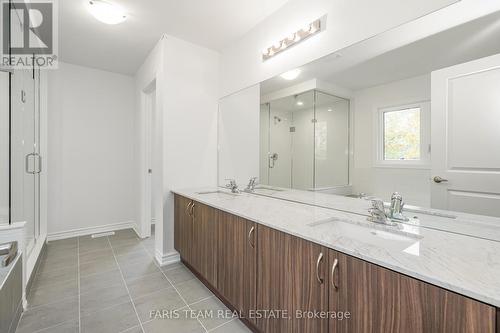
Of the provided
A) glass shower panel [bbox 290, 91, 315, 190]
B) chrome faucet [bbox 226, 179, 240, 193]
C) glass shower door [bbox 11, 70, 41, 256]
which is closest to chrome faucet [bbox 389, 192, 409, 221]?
glass shower panel [bbox 290, 91, 315, 190]

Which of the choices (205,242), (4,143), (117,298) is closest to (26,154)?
(4,143)

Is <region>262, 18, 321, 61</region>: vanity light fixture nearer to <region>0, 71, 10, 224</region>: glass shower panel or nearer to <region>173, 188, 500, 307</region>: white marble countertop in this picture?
<region>173, 188, 500, 307</region>: white marble countertop

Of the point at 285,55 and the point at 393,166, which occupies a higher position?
the point at 285,55

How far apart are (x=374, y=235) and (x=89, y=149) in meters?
3.95

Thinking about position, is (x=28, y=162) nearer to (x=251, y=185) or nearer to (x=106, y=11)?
(x=106, y=11)

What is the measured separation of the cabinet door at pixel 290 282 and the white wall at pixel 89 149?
320 centimetres

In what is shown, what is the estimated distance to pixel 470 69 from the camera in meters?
1.14

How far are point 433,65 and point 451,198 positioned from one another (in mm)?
717

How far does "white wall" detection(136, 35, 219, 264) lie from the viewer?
2553mm

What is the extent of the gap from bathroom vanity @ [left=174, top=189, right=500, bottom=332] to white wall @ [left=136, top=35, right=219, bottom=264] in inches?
34.9

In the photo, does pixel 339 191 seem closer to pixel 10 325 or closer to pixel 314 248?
pixel 314 248

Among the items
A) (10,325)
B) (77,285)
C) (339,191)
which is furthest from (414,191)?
(77,285)

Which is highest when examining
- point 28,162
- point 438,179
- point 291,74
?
point 291,74

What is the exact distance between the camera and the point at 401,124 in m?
1.39
